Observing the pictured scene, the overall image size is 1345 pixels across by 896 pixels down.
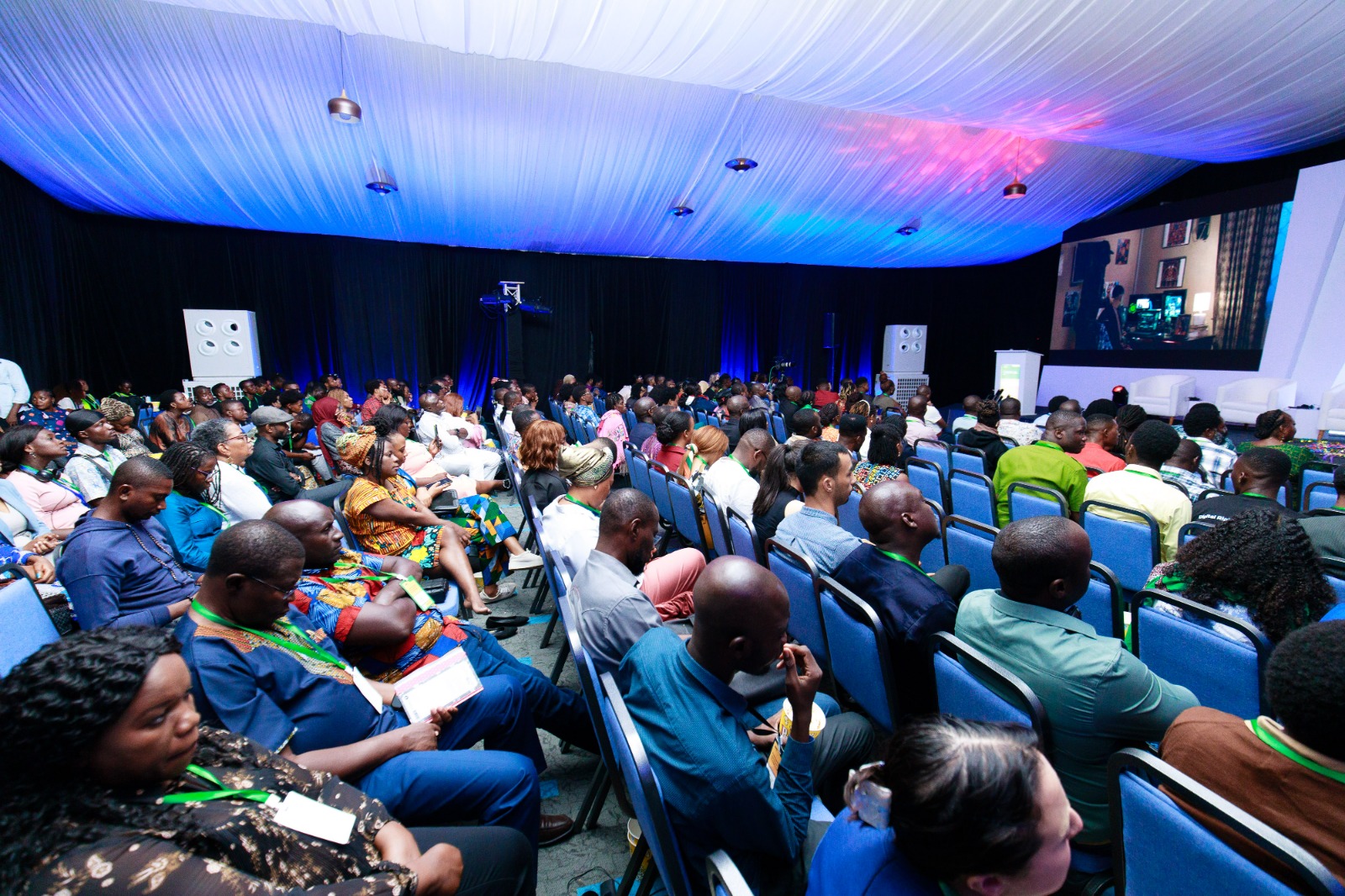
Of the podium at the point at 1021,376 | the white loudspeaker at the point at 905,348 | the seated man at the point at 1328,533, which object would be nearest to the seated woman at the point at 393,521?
the seated man at the point at 1328,533

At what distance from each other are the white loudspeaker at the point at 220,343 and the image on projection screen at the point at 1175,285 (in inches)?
619

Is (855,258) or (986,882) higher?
(855,258)

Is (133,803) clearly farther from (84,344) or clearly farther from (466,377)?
(466,377)

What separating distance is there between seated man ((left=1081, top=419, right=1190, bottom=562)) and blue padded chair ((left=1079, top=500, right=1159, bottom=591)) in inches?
1.6

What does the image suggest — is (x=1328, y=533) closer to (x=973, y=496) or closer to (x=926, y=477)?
(x=973, y=496)

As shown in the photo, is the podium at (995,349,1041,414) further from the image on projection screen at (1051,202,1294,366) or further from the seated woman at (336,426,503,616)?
the seated woman at (336,426,503,616)

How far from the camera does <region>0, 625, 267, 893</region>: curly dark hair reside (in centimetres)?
88

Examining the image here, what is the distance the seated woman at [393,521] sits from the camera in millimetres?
3145

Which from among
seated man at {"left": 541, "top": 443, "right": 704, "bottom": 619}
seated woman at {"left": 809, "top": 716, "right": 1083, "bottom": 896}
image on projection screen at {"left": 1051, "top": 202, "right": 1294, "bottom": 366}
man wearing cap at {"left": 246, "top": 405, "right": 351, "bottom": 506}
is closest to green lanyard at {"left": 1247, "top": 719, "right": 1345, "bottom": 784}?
seated woman at {"left": 809, "top": 716, "right": 1083, "bottom": 896}

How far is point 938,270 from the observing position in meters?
17.8

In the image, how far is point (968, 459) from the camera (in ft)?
15.3

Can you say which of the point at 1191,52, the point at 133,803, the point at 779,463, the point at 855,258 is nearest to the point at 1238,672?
the point at 779,463

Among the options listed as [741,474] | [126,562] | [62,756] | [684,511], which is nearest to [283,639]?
[62,756]

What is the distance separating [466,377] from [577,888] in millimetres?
13205
